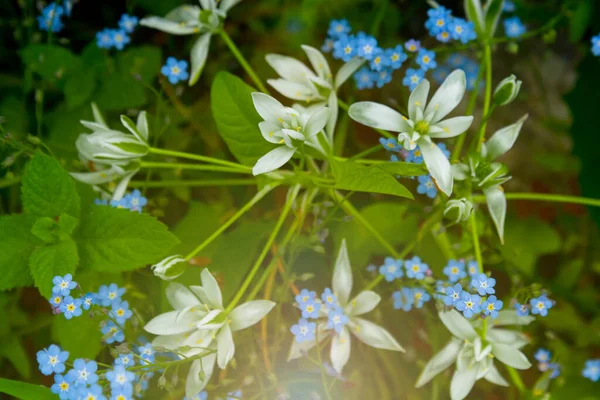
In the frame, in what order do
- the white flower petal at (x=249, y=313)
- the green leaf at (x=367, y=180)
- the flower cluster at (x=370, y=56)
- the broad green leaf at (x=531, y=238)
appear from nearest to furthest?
the green leaf at (x=367, y=180) < the white flower petal at (x=249, y=313) < the flower cluster at (x=370, y=56) < the broad green leaf at (x=531, y=238)

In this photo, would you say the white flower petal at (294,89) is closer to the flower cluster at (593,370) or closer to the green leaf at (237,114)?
the green leaf at (237,114)

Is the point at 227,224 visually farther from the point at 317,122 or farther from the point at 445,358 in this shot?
the point at 445,358

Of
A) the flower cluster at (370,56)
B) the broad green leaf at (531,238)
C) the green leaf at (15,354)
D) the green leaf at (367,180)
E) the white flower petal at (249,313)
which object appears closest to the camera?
the green leaf at (367,180)

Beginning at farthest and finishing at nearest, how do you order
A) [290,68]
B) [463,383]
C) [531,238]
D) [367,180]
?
[531,238] → [290,68] → [463,383] → [367,180]

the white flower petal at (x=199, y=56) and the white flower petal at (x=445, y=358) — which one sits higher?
the white flower petal at (x=199, y=56)

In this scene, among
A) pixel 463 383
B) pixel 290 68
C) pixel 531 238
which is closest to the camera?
pixel 463 383

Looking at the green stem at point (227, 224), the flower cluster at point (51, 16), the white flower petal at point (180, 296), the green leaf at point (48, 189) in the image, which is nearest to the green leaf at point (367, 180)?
the green stem at point (227, 224)

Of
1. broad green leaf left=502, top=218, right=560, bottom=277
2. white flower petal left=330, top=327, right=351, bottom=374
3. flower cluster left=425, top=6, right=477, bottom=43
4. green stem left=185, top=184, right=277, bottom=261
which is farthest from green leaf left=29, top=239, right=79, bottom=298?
broad green leaf left=502, top=218, right=560, bottom=277

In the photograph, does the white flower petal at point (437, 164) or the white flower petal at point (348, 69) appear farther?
the white flower petal at point (348, 69)

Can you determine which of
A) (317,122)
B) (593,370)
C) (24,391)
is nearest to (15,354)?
(24,391)
